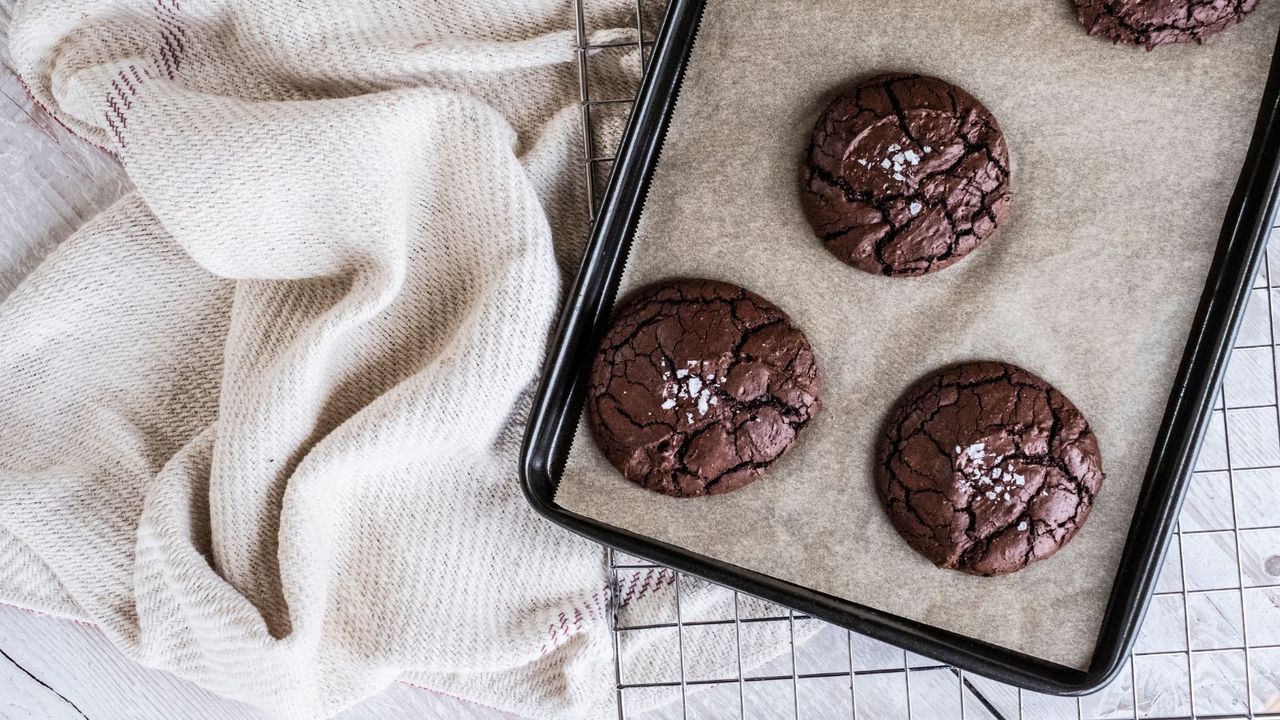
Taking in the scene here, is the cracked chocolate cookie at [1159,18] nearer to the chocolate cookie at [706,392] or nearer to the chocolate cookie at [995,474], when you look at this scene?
the chocolate cookie at [995,474]

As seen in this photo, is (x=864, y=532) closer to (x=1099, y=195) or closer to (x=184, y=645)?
(x=1099, y=195)

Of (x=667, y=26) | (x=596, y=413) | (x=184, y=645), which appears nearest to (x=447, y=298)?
(x=596, y=413)

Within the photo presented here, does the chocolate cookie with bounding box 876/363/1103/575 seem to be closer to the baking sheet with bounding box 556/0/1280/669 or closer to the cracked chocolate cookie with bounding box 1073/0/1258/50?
the baking sheet with bounding box 556/0/1280/669

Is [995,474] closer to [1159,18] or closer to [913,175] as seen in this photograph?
[913,175]

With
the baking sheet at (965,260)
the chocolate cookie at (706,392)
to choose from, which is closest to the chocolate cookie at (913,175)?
the baking sheet at (965,260)

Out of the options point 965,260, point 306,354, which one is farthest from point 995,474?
point 306,354
